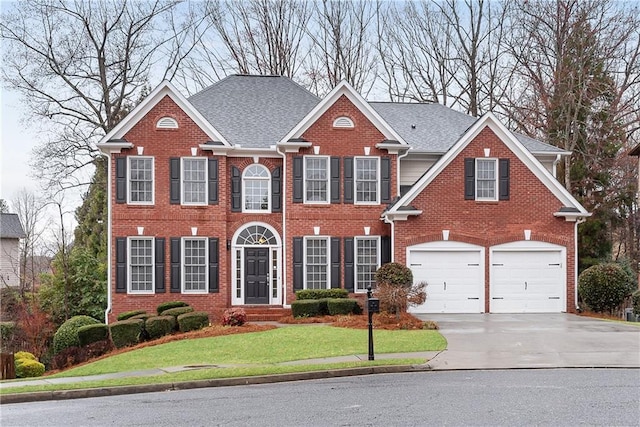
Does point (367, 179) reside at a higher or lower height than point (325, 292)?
higher

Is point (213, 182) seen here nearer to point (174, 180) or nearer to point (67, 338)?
point (174, 180)

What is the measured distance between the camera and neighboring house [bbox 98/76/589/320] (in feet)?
83.0

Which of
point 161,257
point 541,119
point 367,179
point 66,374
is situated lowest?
point 66,374

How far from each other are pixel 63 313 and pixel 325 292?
11.8 metres

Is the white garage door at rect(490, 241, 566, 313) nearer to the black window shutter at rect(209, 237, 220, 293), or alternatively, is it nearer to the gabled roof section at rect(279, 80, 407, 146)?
the gabled roof section at rect(279, 80, 407, 146)

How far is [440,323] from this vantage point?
71.5 ft

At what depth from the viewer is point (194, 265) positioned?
26.1 m

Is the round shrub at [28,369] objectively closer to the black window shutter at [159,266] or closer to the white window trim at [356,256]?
the black window shutter at [159,266]

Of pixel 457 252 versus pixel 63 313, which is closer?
pixel 457 252

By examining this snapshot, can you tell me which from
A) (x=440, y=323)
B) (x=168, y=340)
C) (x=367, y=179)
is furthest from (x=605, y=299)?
(x=168, y=340)

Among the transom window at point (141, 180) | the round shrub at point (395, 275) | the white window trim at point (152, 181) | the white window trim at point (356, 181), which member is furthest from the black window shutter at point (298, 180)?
the transom window at point (141, 180)

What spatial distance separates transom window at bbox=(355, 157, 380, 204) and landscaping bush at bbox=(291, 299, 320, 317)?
15.2ft

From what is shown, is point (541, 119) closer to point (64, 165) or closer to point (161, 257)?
Result: point (161, 257)

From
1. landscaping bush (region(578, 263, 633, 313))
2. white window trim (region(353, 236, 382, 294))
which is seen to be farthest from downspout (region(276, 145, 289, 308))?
landscaping bush (region(578, 263, 633, 313))
